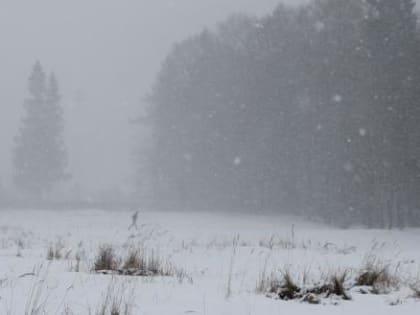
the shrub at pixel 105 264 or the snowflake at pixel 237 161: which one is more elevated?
the snowflake at pixel 237 161

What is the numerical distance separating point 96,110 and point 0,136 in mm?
29206

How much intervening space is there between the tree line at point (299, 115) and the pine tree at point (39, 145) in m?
8.50

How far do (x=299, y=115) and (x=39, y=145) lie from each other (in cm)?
2550

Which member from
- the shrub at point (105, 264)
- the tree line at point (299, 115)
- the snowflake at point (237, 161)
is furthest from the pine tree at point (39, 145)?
the shrub at point (105, 264)

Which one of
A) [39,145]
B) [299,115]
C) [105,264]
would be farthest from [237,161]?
[105,264]

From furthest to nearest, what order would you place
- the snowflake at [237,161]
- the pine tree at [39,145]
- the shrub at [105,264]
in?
the pine tree at [39,145] < the snowflake at [237,161] < the shrub at [105,264]

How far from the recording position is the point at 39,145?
47.2 m

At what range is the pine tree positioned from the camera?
46375 mm

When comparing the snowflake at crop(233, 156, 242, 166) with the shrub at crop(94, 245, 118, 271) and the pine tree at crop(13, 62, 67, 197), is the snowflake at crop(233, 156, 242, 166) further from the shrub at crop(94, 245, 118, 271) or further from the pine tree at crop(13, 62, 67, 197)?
the shrub at crop(94, 245, 118, 271)

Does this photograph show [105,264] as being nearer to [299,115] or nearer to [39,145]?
[299,115]

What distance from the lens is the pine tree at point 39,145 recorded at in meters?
46.4

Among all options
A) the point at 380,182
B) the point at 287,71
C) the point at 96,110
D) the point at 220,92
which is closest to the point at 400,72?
the point at 380,182

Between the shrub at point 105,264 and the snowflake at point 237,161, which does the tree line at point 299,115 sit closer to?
the snowflake at point 237,161

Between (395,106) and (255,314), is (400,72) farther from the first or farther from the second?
(255,314)
